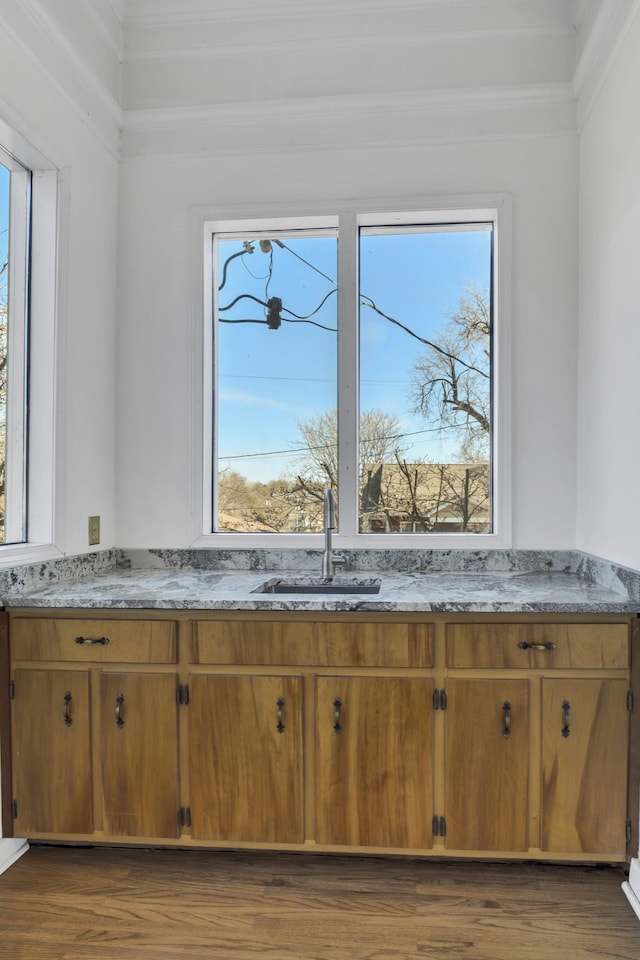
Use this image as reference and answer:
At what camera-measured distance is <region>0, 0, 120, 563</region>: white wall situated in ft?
7.45

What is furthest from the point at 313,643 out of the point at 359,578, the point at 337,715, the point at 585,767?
the point at 585,767

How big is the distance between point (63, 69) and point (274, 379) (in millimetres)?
1407

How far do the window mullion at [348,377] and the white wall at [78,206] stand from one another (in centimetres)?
100

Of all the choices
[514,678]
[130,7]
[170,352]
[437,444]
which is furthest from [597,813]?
[130,7]

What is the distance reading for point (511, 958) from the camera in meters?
1.78

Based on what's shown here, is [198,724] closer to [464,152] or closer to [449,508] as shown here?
[449,508]

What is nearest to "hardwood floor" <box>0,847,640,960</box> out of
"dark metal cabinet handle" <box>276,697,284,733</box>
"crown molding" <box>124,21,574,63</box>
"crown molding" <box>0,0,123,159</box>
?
"dark metal cabinet handle" <box>276,697,284,733</box>

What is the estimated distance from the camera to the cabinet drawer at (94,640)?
221 cm

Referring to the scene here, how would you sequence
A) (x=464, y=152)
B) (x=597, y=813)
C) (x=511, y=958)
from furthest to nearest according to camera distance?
1. (x=464, y=152)
2. (x=597, y=813)
3. (x=511, y=958)

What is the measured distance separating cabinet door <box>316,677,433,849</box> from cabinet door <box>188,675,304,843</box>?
89 mm

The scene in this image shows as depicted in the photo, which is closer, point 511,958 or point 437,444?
point 511,958

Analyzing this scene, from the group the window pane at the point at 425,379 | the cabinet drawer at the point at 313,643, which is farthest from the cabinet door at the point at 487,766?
the window pane at the point at 425,379

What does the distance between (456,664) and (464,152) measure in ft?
6.79

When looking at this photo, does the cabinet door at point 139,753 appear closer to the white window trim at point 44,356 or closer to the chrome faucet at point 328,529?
the white window trim at point 44,356
